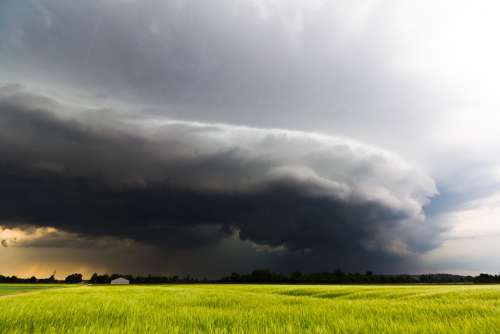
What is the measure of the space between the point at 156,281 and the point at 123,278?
16.2 meters

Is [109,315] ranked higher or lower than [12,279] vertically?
lower

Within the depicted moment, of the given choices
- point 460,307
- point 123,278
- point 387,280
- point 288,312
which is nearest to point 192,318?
point 288,312

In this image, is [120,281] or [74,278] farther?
[74,278]

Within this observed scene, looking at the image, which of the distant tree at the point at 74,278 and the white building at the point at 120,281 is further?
the distant tree at the point at 74,278

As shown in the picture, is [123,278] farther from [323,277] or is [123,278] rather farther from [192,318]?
[192,318]

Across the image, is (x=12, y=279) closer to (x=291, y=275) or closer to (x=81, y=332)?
(x=291, y=275)

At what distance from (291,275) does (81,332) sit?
548 ft

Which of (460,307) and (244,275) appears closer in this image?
(460,307)

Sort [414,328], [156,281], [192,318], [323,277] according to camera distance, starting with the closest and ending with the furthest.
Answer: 1. [414,328]
2. [192,318]
3. [323,277]
4. [156,281]

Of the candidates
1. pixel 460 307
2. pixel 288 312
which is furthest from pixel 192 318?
pixel 460 307

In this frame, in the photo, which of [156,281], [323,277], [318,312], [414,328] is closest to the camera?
[414,328]

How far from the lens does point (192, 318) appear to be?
7.86 metres

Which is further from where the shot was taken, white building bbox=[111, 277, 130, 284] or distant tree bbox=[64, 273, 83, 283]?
distant tree bbox=[64, 273, 83, 283]

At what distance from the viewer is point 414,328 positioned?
558 centimetres
